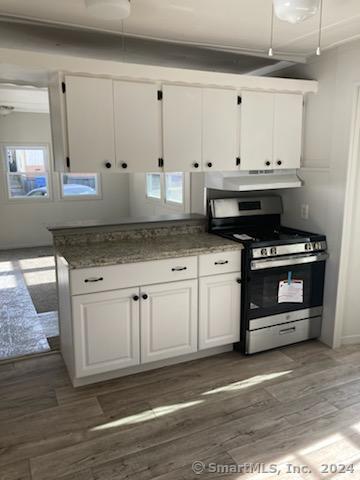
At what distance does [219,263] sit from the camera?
2.98 m

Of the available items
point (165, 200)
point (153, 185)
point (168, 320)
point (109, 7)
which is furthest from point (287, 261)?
point (153, 185)

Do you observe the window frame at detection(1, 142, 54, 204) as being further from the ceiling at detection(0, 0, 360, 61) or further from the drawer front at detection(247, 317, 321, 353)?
the drawer front at detection(247, 317, 321, 353)

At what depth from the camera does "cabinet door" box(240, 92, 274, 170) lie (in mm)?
3155

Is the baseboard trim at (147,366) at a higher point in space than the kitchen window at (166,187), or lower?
lower

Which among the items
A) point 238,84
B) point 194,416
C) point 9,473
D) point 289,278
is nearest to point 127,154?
point 238,84

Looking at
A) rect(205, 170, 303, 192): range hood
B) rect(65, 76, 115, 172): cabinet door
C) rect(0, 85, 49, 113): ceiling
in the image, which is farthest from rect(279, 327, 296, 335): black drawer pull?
rect(0, 85, 49, 113): ceiling

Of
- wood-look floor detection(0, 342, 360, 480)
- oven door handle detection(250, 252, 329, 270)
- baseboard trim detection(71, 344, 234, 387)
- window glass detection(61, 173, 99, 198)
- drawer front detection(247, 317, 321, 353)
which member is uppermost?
window glass detection(61, 173, 99, 198)

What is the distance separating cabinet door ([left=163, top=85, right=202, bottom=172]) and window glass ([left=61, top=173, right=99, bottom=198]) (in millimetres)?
4623

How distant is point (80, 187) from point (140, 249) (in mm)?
5020

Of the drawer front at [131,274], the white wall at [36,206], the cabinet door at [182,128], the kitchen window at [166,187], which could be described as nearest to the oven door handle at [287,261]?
the drawer front at [131,274]

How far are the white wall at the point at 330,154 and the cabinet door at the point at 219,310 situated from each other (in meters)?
0.85

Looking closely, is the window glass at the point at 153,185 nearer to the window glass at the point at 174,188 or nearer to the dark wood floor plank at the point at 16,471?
the window glass at the point at 174,188

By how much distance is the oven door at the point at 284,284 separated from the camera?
3.06 meters

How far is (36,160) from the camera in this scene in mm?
7117
